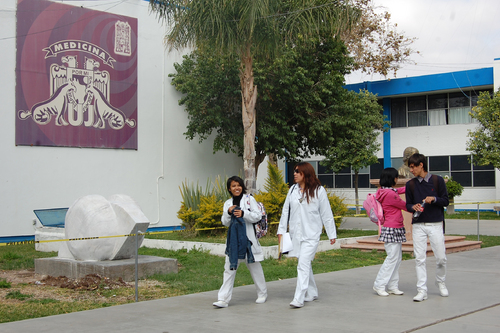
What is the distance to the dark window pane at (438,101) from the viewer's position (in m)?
30.6

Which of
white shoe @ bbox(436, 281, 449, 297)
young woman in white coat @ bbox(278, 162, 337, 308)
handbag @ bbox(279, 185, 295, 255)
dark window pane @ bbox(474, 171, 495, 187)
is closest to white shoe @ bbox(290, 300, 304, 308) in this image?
young woman in white coat @ bbox(278, 162, 337, 308)

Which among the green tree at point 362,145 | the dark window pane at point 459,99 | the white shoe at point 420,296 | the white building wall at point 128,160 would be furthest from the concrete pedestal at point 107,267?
the dark window pane at point 459,99

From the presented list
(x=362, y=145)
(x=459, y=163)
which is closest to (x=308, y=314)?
(x=362, y=145)

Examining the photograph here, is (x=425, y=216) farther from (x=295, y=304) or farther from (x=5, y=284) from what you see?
(x=5, y=284)

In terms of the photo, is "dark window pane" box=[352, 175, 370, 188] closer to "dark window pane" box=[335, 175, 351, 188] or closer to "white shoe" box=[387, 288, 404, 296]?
"dark window pane" box=[335, 175, 351, 188]

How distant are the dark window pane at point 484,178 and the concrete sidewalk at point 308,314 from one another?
22585 mm

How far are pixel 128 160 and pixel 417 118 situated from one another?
61.4ft

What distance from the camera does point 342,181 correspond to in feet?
113

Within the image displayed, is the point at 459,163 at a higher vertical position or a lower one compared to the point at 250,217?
higher

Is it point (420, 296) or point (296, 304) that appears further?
point (420, 296)

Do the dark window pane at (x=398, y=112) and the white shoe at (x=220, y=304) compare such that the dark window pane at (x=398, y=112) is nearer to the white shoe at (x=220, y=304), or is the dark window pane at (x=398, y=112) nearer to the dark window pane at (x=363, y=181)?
the dark window pane at (x=363, y=181)

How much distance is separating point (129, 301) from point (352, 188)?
27.9 m

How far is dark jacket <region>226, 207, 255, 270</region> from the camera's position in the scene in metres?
6.62

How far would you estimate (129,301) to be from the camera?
7.38 metres
